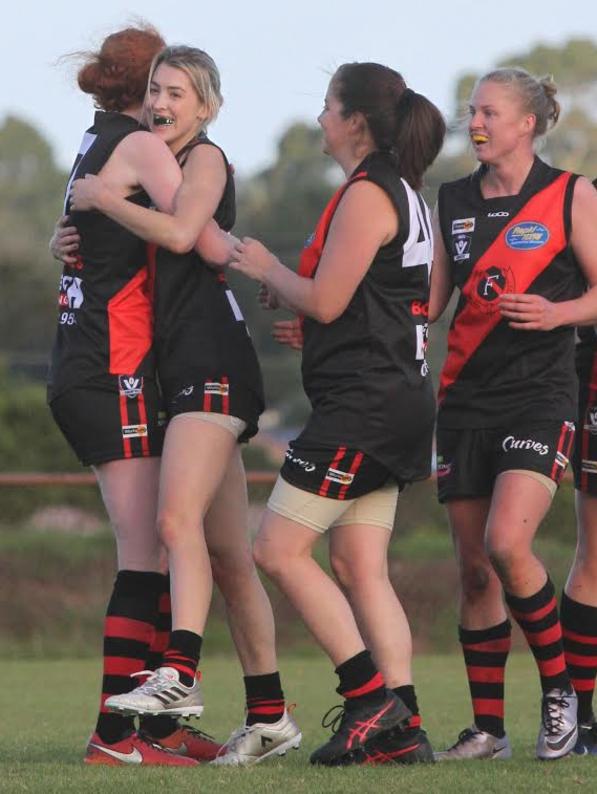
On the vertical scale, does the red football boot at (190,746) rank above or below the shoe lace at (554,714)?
below

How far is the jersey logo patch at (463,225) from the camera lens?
5.72m

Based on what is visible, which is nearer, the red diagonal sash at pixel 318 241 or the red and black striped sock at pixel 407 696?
the red diagonal sash at pixel 318 241

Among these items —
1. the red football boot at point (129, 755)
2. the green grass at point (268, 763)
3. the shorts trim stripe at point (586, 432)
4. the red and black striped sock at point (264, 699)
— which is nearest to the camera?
the green grass at point (268, 763)

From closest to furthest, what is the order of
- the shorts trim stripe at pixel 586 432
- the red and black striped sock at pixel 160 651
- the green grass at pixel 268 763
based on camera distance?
the green grass at pixel 268 763, the red and black striped sock at pixel 160 651, the shorts trim stripe at pixel 586 432

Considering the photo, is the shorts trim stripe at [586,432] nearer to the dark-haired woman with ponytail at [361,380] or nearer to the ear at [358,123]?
the dark-haired woman with ponytail at [361,380]

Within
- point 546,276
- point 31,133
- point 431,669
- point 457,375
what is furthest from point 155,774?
point 31,133

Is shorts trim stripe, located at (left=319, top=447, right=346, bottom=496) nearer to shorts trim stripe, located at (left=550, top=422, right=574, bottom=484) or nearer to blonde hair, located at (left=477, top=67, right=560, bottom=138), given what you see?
shorts trim stripe, located at (left=550, top=422, right=574, bottom=484)

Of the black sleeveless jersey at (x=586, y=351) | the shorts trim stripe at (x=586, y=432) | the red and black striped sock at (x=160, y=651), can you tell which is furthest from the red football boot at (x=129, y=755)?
the black sleeveless jersey at (x=586, y=351)

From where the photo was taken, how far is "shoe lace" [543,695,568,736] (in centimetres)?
545

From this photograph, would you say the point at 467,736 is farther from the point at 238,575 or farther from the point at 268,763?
the point at 238,575

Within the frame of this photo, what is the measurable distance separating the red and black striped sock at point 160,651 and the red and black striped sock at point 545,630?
47.2 inches

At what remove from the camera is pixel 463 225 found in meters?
5.74

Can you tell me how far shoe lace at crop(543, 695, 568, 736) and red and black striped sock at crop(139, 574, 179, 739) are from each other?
50.4 inches

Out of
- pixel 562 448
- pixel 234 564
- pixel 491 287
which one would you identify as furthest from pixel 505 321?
pixel 234 564
